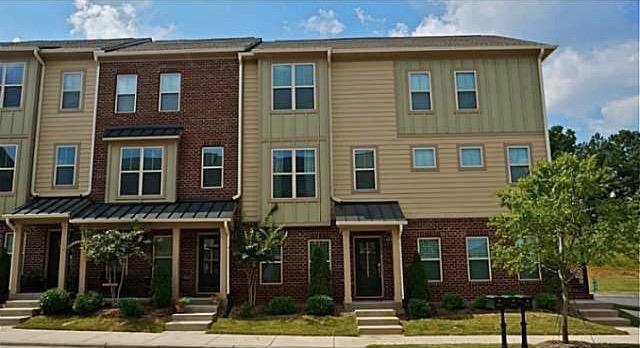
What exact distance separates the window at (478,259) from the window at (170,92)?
10957mm

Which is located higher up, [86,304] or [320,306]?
[86,304]

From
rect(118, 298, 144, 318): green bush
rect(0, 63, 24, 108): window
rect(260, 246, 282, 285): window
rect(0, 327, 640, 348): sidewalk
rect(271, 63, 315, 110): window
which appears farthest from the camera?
rect(0, 63, 24, 108): window

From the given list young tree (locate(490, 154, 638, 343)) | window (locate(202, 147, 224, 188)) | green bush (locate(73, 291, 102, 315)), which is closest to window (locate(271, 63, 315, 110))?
window (locate(202, 147, 224, 188))

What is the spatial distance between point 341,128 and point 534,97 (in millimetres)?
6648

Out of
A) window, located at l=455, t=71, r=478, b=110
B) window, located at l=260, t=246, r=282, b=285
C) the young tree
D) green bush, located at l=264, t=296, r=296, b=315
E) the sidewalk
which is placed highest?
window, located at l=455, t=71, r=478, b=110

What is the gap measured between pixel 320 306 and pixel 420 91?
813 centimetres

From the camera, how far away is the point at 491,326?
13.4 metres

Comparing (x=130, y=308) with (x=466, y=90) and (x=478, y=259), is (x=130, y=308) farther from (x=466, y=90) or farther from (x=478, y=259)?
(x=466, y=90)

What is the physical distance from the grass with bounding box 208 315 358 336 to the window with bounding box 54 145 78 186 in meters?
7.68

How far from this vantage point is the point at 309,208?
658 inches

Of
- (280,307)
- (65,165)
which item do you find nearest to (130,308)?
(280,307)

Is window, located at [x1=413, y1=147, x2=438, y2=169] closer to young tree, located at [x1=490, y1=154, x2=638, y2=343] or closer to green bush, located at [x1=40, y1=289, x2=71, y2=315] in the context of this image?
young tree, located at [x1=490, y1=154, x2=638, y2=343]

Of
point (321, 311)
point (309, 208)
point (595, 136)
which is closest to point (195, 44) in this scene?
point (309, 208)

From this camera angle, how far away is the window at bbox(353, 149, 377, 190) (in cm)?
1728
